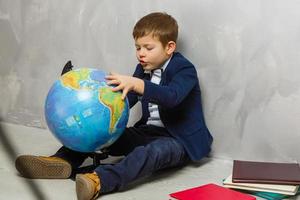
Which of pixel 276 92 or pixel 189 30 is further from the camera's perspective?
pixel 189 30

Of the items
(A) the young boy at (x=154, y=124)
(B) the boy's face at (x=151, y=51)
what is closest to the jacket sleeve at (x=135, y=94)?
(A) the young boy at (x=154, y=124)

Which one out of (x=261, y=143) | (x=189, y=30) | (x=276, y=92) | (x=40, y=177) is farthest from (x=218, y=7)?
(x=40, y=177)

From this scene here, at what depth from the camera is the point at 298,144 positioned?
1.71m

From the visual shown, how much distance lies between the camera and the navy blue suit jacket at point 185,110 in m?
1.68

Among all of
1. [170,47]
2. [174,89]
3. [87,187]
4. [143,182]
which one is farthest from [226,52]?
[87,187]

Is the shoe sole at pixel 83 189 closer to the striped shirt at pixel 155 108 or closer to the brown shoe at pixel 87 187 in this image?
the brown shoe at pixel 87 187

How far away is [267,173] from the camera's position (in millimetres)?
1530

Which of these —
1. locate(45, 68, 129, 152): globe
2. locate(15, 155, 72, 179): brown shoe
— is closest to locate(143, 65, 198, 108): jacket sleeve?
locate(45, 68, 129, 152): globe

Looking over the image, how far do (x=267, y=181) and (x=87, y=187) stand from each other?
611 millimetres

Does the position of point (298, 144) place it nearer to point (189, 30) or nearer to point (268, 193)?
point (268, 193)

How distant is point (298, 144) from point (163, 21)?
2.41 ft

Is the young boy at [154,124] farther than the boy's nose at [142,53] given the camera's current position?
No

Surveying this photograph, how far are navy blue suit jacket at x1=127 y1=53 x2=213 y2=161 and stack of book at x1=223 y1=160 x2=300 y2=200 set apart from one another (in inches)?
8.6

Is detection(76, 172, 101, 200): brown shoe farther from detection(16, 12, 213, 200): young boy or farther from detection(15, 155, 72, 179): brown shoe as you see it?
detection(15, 155, 72, 179): brown shoe
